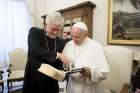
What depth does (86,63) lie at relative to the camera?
5.82ft

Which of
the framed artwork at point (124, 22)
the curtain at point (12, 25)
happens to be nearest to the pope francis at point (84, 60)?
the framed artwork at point (124, 22)

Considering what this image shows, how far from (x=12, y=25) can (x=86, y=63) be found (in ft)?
9.76

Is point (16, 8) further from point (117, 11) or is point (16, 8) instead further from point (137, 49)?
point (137, 49)

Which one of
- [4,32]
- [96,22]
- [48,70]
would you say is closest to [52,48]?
[48,70]

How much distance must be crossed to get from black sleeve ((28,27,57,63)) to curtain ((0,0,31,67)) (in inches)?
113

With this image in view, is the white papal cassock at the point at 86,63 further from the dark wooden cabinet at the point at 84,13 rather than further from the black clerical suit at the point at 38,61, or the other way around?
the dark wooden cabinet at the point at 84,13

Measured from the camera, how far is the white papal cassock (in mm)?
1697

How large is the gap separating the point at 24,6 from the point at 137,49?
3026mm

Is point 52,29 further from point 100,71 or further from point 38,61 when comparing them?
point 100,71

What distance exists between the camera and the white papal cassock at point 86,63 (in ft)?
5.57

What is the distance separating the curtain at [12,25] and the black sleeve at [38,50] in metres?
2.87

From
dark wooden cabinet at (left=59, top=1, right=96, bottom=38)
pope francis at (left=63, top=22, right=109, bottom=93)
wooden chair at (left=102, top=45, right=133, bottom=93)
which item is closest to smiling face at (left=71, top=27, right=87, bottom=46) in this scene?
pope francis at (left=63, top=22, right=109, bottom=93)

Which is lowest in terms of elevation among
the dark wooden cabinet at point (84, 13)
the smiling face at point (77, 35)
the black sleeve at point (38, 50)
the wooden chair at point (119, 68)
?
the wooden chair at point (119, 68)

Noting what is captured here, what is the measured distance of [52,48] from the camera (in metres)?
1.62
